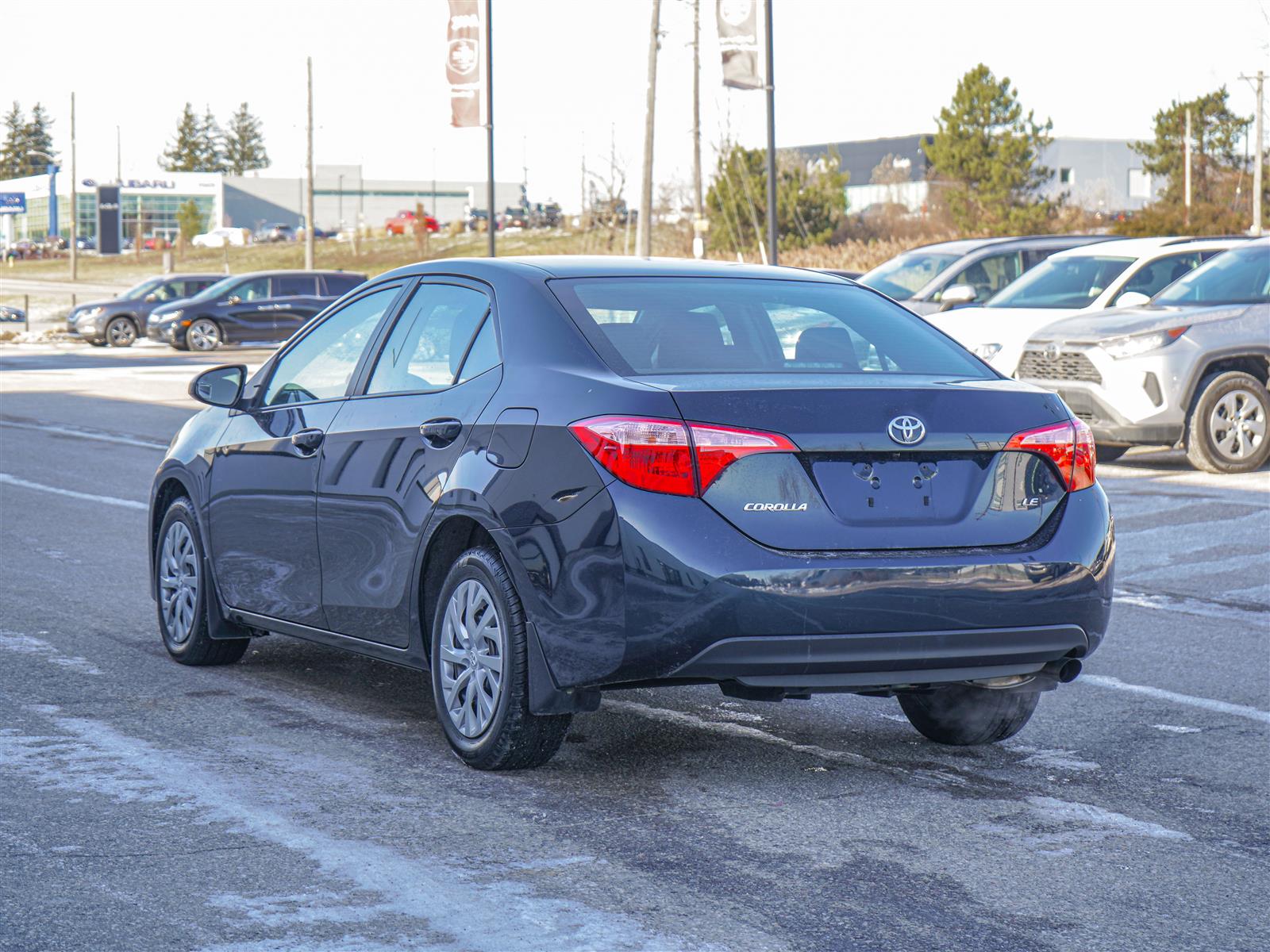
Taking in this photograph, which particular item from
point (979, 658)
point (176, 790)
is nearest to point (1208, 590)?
point (979, 658)

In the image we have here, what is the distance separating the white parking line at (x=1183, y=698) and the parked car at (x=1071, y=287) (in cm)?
844

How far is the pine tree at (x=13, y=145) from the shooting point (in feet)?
584

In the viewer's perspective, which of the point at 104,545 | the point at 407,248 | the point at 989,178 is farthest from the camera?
the point at 407,248

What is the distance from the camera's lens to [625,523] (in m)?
4.66

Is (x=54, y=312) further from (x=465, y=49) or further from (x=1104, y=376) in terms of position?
(x=1104, y=376)

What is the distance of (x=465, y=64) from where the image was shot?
31062 millimetres

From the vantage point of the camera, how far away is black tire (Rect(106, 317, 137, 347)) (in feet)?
123

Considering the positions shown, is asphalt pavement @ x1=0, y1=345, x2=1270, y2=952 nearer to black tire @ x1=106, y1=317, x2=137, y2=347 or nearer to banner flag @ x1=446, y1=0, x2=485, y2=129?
banner flag @ x1=446, y1=0, x2=485, y2=129

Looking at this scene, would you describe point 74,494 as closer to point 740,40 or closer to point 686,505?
point 686,505

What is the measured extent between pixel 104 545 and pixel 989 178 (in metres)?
54.1

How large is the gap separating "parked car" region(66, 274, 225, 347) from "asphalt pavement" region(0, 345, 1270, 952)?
31.0m

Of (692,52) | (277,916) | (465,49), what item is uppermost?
(692,52)

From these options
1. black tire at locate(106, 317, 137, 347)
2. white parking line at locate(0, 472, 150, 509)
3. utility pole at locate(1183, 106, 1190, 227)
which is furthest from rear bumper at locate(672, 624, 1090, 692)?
utility pole at locate(1183, 106, 1190, 227)

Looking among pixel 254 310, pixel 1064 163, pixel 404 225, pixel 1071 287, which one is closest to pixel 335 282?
pixel 254 310
